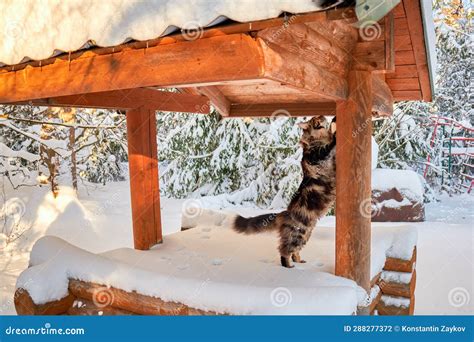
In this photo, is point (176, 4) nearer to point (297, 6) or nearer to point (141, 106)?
point (297, 6)

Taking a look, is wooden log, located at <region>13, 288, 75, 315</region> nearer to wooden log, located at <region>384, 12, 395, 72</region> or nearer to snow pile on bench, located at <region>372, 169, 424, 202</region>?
wooden log, located at <region>384, 12, 395, 72</region>

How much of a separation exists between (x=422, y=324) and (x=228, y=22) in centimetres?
250

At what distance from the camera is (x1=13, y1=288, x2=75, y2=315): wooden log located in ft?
11.3

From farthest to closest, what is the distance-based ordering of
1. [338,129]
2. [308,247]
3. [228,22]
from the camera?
[308,247], [338,129], [228,22]

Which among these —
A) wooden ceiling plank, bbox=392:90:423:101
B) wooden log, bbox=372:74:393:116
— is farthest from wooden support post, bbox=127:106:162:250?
wooden ceiling plank, bbox=392:90:423:101

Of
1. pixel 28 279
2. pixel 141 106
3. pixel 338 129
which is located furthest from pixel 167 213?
pixel 338 129

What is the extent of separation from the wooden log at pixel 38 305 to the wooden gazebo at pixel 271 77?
1.20m

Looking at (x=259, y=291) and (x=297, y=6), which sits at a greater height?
(x=297, y=6)

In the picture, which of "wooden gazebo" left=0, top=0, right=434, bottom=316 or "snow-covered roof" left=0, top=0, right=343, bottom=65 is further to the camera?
"wooden gazebo" left=0, top=0, right=434, bottom=316

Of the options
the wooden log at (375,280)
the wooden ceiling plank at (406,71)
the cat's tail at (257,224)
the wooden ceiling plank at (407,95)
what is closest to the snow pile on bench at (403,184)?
the wooden ceiling plank at (407,95)

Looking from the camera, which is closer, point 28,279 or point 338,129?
point 338,129

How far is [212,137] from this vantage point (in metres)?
12.1

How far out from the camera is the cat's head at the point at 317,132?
3.73 m

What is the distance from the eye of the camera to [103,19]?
2.31m
